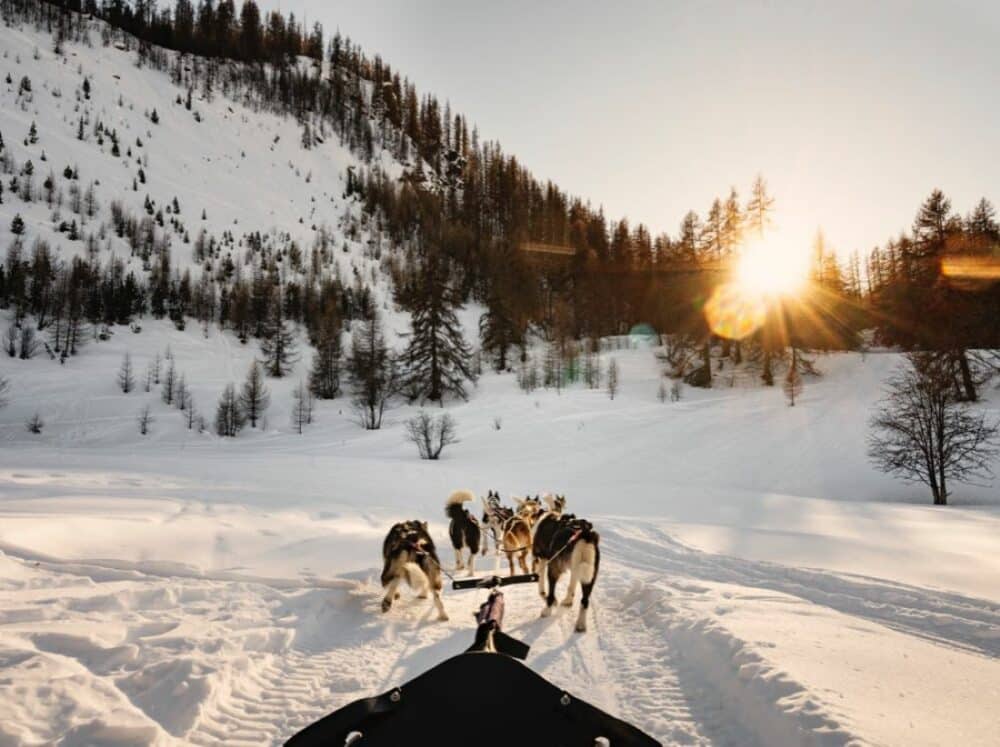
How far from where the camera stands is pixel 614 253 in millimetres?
81062

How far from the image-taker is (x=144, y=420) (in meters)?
34.2

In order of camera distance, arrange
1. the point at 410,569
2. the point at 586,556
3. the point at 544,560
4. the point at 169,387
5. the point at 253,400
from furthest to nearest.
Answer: the point at 253,400 → the point at 169,387 → the point at 544,560 → the point at 410,569 → the point at 586,556

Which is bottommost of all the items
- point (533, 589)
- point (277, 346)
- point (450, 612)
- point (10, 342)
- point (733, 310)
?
point (533, 589)

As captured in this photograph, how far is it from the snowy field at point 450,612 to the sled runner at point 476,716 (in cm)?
190

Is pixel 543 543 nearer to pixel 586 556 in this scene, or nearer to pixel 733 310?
pixel 586 556

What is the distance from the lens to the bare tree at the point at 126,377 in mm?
38438

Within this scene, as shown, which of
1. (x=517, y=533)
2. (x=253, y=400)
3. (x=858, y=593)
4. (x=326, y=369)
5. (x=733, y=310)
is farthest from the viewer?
(x=326, y=369)

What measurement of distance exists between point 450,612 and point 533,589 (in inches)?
81.4

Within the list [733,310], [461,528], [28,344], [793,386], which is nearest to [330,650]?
[461,528]

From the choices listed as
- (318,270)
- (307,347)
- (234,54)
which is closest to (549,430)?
(307,347)

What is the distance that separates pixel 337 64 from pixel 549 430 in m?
130

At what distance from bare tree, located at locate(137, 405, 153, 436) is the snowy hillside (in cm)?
146

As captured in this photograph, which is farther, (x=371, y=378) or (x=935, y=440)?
(x=371, y=378)

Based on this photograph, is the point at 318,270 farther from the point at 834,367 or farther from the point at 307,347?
the point at 834,367
